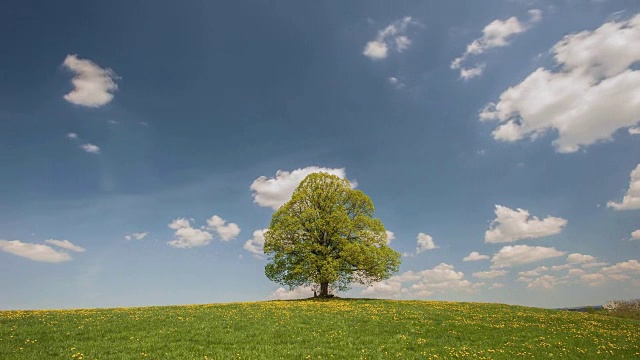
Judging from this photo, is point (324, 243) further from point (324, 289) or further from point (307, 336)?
point (307, 336)

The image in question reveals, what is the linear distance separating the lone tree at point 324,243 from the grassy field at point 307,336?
14040 mm

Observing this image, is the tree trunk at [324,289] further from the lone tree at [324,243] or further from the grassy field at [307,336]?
the grassy field at [307,336]

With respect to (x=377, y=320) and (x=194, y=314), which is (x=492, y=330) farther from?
(x=194, y=314)

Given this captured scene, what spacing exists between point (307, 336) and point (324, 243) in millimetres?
25591

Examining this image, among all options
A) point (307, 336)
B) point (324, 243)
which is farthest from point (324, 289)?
point (307, 336)

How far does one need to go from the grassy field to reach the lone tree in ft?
46.1

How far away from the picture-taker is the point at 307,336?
2278 centimetres

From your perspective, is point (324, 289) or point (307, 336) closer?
point (307, 336)

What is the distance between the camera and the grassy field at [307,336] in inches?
761

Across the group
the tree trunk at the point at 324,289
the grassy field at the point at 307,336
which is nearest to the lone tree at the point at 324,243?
the tree trunk at the point at 324,289

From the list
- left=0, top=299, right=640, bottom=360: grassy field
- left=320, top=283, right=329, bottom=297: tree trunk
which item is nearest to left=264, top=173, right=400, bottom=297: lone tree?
left=320, top=283, right=329, bottom=297: tree trunk

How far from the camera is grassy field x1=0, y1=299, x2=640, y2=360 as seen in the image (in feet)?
63.4

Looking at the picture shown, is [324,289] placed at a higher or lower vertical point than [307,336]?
higher

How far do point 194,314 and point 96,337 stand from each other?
369 inches
